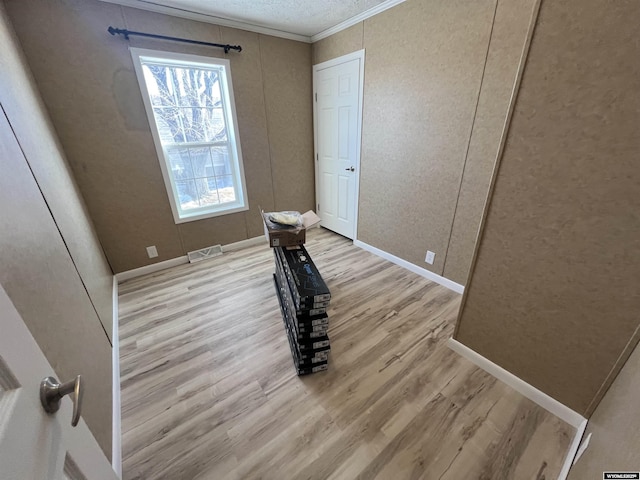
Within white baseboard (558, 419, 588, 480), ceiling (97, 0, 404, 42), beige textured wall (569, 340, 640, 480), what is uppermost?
ceiling (97, 0, 404, 42)

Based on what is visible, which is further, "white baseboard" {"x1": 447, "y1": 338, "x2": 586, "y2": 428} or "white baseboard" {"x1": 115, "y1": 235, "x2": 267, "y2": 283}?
"white baseboard" {"x1": 115, "y1": 235, "x2": 267, "y2": 283}

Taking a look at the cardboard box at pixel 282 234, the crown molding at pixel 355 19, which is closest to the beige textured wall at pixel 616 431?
the cardboard box at pixel 282 234

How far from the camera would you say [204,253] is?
10.1 feet

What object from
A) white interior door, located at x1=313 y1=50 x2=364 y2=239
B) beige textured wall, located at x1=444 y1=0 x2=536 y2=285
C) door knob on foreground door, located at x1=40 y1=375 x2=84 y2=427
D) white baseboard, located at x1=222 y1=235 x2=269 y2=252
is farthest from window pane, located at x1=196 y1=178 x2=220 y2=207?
door knob on foreground door, located at x1=40 y1=375 x2=84 y2=427

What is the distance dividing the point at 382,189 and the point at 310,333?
185 centimetres

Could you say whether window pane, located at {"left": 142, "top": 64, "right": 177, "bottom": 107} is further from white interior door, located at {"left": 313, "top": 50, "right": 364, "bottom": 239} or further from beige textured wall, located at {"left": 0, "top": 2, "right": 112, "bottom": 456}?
white interior door, located at {"left": 313, "top": 50, "right": 364, "bottom": 239}

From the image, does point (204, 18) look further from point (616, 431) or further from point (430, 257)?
point (616, 431)

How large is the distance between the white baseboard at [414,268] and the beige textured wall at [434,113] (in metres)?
0.06

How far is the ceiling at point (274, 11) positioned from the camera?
7.29ft

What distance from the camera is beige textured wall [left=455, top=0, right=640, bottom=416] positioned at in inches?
37.5

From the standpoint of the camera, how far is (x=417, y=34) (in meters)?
2.15

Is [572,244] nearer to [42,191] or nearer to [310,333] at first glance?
[310,333]

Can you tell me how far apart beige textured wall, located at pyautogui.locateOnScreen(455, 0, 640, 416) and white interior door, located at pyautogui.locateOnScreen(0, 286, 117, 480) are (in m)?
1.74

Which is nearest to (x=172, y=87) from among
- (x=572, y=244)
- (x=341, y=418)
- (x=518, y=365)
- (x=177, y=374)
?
(x=177, y=374)
